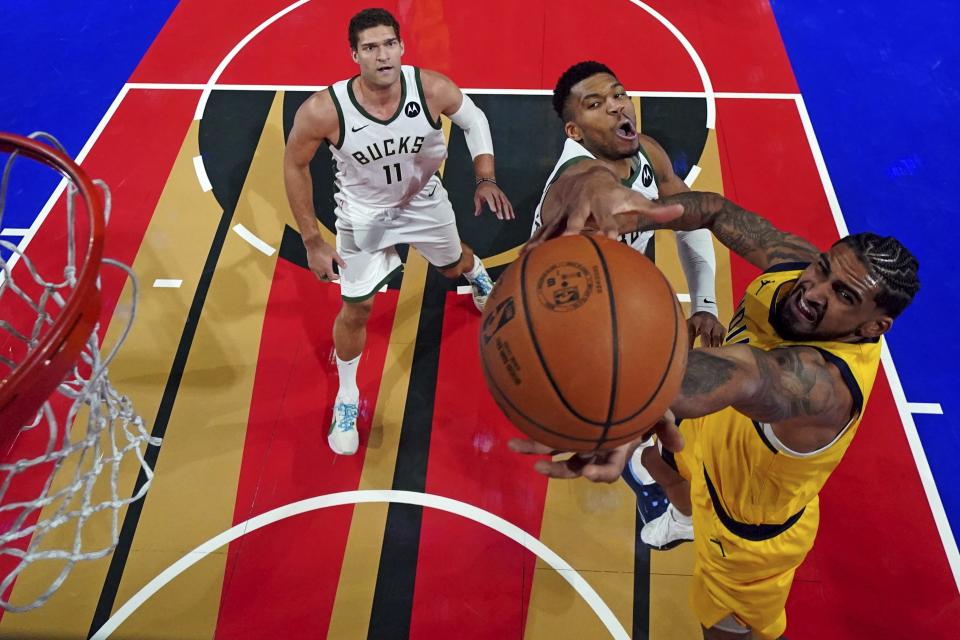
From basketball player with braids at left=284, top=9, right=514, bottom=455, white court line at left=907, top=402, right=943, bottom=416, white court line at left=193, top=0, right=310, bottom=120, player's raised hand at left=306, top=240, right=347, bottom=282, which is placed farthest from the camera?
white court line at left=193, top=0, right=310, bottom=120

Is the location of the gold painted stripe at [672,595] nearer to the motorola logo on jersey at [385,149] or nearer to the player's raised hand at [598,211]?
the player's raised hand at [598,211]

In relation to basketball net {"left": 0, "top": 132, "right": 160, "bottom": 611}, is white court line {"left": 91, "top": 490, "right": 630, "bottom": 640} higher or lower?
lower

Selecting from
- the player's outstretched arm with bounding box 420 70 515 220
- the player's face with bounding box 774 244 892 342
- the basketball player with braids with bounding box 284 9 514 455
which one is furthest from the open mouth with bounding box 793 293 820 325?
the basketball player with braids with bounding box 284 9 514 455

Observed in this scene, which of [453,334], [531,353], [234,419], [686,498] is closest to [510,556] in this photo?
[686,498]

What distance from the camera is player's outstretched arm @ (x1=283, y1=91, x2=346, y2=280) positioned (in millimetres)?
3527

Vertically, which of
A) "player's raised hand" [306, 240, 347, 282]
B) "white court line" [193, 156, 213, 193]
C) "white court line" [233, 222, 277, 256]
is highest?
"player's raised hand" [306, 240, 347, 282]

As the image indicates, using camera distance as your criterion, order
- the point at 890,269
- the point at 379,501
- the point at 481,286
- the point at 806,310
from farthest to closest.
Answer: the point at 481,286
the point at 379,501
the point at 806,310
the point at 890,269

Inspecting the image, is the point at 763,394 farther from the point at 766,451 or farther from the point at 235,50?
the point at 235,50

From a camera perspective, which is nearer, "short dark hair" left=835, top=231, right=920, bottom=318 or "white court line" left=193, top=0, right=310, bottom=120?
"short dark hair" left=835, top=231, right=920, bottom=318

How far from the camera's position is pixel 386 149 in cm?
362

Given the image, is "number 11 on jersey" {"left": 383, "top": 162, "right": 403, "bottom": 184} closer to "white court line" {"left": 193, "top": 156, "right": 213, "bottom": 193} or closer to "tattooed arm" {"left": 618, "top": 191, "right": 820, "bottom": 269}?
"tattooed arm" {"left": 618, "top": 191, "right": 820, "bottom": 269}

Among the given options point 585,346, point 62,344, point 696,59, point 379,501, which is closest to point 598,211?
point 585,346

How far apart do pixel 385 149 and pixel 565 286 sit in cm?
199

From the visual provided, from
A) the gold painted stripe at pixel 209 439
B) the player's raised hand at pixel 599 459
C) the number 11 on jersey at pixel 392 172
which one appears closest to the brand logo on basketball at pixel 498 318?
the player's raised hand at pixel 599 459
